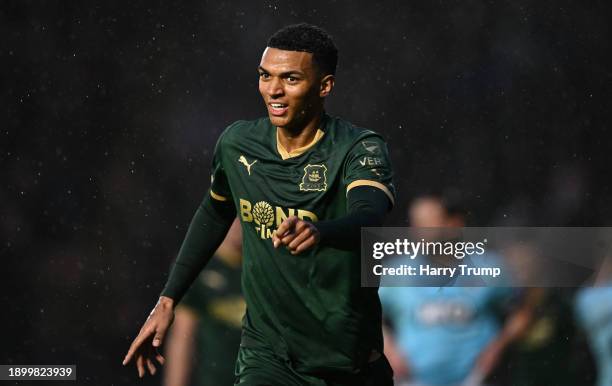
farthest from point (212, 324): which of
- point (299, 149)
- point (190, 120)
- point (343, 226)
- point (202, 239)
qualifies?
point (190, 120)

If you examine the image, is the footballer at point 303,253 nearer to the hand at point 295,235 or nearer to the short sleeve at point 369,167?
the short sleeve at point 369,167

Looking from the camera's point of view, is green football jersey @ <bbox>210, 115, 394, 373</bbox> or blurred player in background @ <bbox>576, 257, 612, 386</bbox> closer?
green football jersey @ <bbox>210, 115, 394, 373</bbox>

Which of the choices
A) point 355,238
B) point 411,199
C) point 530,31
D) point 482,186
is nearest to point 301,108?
point 355,238

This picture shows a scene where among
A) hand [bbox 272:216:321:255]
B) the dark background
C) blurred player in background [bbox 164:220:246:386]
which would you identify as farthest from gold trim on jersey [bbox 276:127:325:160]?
the dark background

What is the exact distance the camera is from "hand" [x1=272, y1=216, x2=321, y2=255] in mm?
3299

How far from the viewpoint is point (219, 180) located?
4777 mm

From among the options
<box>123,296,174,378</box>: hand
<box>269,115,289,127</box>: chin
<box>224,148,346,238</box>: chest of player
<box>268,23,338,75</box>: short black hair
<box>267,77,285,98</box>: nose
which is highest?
<box>268,23,338,75</box>: short black hair

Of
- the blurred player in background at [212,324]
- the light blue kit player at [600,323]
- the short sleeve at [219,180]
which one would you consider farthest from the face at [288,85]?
the light blue kit player at [600,323]

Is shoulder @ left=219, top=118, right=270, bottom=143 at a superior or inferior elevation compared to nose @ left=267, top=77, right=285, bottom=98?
inferior

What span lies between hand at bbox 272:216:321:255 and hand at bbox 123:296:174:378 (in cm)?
126

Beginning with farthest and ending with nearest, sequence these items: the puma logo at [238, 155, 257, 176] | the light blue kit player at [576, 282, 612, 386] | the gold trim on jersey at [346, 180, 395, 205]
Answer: the light blue kit player at [576, 282, 612, 386], the puma logo at [238, 155, 257, 176], the gold trim on jersey at [346, 180, 395, 205]

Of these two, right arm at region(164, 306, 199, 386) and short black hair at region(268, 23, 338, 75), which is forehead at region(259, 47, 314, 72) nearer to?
short black hair at region(268, 23, 338, 75)

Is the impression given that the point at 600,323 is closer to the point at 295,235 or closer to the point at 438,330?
the point at 438,330

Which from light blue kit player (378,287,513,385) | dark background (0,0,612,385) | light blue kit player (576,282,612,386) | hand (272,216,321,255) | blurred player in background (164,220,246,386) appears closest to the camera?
hand (272,216,321,255)
